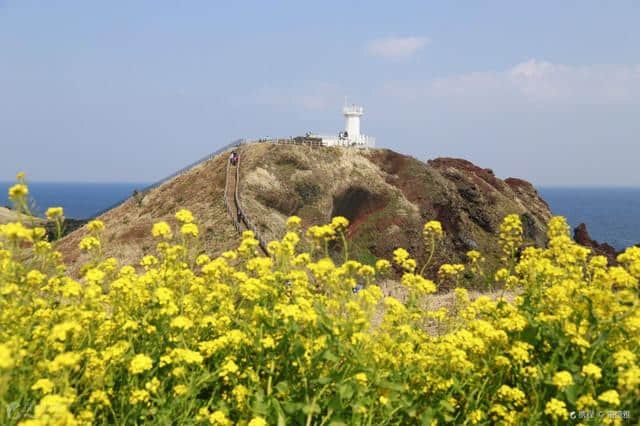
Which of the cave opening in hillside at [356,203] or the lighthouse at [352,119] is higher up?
A: the lighthouse at [352,119]

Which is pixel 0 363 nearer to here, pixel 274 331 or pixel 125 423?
pixel 125 423

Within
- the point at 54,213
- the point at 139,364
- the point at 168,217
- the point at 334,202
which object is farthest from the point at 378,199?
the point at 139,364

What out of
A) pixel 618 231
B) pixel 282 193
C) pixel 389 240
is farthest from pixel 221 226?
pixel 618 231

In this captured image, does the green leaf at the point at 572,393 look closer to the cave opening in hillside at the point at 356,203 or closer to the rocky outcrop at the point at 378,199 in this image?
the rocky outcrop at the point at 378,199

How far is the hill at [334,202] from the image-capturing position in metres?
36.8

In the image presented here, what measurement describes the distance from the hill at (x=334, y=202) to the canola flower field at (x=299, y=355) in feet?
87.7

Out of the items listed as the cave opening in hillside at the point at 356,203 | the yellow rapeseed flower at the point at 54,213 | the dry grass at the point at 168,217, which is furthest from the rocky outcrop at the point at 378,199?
the yellow rapeseed flower at the point at 54,213

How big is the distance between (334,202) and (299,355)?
4008cm

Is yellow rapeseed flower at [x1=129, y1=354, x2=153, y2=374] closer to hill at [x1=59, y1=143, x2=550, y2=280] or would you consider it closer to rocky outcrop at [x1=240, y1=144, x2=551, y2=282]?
hill at [x1=59, y1=143, x2=550, y2=280]

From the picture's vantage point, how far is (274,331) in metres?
5.24

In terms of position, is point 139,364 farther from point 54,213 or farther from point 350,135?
point 350,135

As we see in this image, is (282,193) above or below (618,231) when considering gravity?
above

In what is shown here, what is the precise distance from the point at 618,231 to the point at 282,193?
390 feet

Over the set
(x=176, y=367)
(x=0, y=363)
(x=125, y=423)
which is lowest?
(x=125, y=423)
